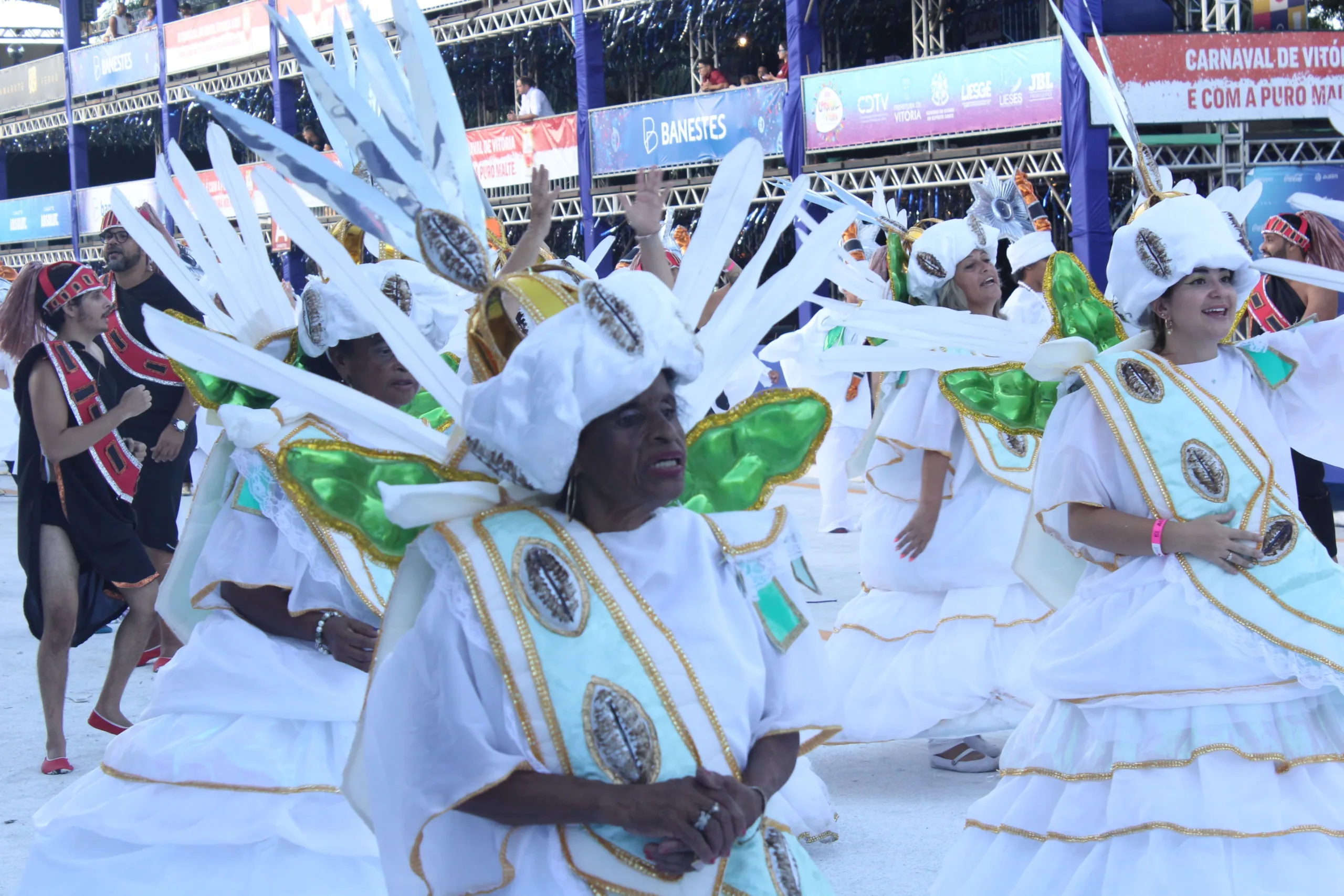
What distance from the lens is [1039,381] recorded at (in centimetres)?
331

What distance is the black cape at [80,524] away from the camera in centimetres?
497

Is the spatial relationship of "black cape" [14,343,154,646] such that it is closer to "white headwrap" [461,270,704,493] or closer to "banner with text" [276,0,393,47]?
"white headwrap" [461,270,704,493]

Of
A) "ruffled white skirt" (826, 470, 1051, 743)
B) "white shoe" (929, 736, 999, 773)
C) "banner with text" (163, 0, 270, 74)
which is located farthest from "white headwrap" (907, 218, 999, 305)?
"banner with text" (163, 0, 270, 74)

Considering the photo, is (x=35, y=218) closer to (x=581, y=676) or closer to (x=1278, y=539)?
(x=1278, y=539)

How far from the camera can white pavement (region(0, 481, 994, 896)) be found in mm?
3916

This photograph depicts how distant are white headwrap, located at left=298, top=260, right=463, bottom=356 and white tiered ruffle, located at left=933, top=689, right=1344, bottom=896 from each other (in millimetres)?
1603

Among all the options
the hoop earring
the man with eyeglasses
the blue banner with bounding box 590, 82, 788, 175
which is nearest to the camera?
the hoop earring

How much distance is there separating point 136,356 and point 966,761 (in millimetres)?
3618

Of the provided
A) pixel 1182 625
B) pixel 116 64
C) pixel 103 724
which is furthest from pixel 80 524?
pixel 116 64

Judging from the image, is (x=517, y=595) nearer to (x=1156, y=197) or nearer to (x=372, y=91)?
(x=372, y=91)

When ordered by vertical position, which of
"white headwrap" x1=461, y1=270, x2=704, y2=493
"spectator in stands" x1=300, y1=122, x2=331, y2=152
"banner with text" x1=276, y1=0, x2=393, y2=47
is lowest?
"white headwrap" x1=461, y1=270, x2=704, y2=493

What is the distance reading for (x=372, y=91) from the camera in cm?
231

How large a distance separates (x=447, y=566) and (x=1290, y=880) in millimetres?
1788

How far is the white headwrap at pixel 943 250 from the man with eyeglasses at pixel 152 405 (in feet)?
9.66
